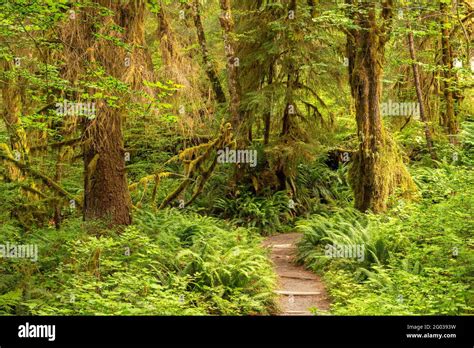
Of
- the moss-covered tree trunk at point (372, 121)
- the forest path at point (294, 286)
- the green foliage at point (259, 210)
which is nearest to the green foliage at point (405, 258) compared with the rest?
the forest path at point (294, 286)

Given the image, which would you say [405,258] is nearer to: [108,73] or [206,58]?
[108,73]

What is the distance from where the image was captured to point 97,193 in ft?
35.5

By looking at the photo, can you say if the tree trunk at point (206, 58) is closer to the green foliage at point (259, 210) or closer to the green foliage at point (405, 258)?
the green foliage at point (259, 210)

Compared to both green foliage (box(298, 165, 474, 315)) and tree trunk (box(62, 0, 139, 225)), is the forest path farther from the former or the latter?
tree trunk (box(62, 0, 139, 225))

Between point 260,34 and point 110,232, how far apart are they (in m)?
8.59

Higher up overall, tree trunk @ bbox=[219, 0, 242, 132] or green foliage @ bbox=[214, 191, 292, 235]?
tree trunk @ bbox=[219, 0, 242, 132]

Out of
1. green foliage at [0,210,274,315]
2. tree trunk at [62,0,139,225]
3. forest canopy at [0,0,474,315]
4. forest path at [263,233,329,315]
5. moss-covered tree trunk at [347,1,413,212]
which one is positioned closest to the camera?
green foliage at [0,210,274,315]

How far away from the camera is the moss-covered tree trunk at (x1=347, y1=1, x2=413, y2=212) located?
13000 mm

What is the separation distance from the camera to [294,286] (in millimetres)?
10312

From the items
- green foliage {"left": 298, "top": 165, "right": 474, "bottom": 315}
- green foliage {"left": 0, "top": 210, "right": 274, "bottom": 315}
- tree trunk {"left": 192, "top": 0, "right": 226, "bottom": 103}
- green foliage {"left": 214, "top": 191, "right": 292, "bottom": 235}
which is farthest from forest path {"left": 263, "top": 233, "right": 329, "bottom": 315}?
tree trunk {"left": 192, "top": 0, "right": 226, "bottom": 103}

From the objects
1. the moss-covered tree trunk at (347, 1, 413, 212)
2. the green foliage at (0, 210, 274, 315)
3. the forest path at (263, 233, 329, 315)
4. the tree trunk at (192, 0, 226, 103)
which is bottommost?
the forest path at (263, 233, 329, 315)

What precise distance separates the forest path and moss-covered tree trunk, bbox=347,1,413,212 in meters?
2.46
